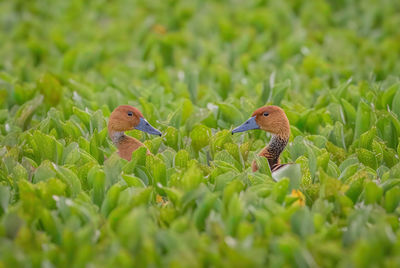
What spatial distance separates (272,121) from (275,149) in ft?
0.63

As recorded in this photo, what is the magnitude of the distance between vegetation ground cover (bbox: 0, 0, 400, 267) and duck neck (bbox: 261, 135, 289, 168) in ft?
0.57

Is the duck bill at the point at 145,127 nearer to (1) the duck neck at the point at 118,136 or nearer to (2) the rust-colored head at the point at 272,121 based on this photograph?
(1) the duck neck at the point at 118,136

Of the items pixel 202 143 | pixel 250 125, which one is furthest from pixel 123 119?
pixel 250 125

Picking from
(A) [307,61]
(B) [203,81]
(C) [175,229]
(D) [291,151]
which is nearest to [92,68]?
(B) [203,81]

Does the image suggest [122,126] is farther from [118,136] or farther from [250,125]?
[250,125]

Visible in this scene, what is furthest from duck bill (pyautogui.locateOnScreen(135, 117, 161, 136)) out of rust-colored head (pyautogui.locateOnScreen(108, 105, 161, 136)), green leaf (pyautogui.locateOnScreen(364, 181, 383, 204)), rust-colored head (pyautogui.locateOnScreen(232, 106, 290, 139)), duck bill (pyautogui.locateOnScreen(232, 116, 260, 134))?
green leaf (pyautogui.locateOnScreen(364, 181, 383, 204))

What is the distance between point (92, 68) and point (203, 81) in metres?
1.48

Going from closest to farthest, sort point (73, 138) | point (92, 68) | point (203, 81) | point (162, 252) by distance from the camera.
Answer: point (162, 252) → point (73, 138) → point (203, 81) → point (92, 68)

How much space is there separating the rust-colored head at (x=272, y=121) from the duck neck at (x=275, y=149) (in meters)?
0.03

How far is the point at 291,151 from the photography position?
14.5 feet

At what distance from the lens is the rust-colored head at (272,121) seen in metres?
4.12

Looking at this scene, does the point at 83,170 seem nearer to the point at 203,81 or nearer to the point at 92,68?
the point at 203,81

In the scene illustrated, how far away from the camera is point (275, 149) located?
4113 millimetres

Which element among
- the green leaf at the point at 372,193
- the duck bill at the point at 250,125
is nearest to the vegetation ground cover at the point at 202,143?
the green leaf at the point at 372,193
